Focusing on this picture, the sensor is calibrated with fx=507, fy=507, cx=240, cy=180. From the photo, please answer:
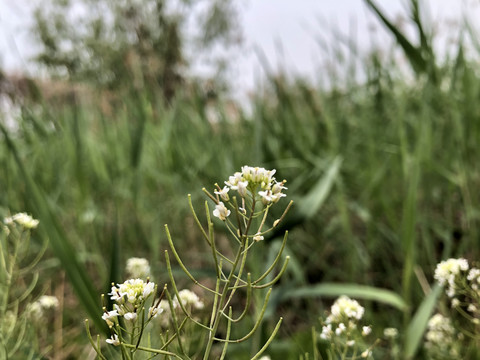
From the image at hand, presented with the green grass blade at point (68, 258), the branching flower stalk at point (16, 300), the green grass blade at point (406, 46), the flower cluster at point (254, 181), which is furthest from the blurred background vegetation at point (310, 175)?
Result: the flower cluster at point (254, 181)

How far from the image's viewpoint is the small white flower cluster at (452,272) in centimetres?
55

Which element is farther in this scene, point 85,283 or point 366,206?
point 366,206

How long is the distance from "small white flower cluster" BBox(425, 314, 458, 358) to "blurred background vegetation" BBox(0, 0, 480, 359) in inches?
1.2

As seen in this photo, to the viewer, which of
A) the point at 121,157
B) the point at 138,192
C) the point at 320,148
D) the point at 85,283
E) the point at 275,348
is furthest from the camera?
the point at 121,157

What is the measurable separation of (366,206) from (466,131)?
29 centimetres

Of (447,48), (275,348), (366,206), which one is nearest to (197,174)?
(366,206)

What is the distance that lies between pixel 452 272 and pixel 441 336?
0.24m

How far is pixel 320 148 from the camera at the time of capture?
135 cm

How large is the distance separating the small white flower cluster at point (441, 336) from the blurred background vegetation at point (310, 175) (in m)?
0.03

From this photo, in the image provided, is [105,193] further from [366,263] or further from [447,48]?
[447,48]

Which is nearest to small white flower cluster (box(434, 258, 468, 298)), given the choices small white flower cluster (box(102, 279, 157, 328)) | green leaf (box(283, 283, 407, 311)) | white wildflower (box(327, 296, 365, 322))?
white wildflower (box(327, 296, 365, 322))

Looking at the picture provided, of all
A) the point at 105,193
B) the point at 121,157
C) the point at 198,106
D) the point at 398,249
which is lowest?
the point at 398,249

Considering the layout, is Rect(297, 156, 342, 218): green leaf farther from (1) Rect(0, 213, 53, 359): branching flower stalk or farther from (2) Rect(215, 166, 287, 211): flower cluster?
(2) Rect(215, 166, 287, 211): flower cluster

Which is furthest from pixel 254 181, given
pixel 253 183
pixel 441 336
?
pixel 441 336
